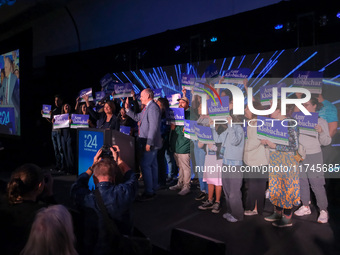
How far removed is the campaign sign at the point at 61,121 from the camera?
254 inches

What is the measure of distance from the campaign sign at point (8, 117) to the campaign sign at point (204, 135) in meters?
6.02

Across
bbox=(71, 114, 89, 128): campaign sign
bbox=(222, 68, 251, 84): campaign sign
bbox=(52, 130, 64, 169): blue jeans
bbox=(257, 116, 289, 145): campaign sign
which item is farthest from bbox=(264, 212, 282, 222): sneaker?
bbox=(52, 130, 64, 169): blue jeans

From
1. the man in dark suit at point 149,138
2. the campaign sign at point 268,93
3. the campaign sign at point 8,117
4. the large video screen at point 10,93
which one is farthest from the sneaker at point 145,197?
the campaign sign at point 8,117

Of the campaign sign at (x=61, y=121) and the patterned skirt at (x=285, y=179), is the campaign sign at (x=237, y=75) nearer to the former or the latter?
the patterned skirt at (x=285, y=179)

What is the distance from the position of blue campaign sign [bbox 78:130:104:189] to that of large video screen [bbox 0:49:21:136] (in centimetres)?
515

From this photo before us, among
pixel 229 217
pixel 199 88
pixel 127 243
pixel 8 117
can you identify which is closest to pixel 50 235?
pixel 127 243

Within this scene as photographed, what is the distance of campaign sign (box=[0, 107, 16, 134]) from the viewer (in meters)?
8.26

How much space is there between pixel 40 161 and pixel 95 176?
6.42 m

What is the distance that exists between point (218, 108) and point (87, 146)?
1.59m

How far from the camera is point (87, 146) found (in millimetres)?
3402

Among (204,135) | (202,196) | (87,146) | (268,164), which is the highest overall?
(204,135)

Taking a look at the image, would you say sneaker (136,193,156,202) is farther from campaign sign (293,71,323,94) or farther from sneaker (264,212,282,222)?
campaign sign (293,71,323,94)

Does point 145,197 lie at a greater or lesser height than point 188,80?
lesser

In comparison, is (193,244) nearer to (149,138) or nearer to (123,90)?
(149,138)
